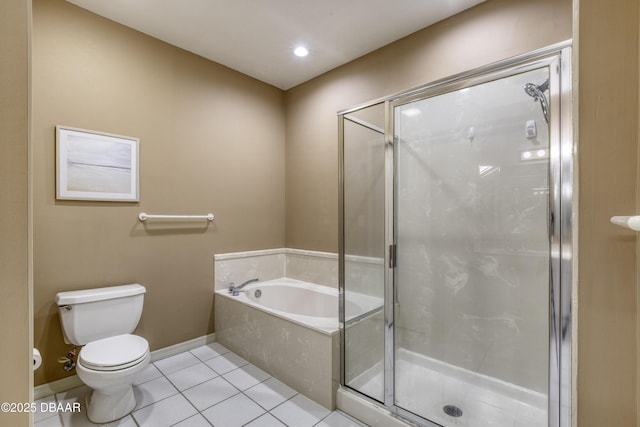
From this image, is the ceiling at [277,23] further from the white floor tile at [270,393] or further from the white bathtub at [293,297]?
the white floor tile at [270,393]

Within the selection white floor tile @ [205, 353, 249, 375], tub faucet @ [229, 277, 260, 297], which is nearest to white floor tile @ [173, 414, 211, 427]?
white floor tile @ [205, 353, 249, 375]

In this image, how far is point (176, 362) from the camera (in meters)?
2.36

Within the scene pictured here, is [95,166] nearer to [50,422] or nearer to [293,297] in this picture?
[50,422]

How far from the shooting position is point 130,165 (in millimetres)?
2217

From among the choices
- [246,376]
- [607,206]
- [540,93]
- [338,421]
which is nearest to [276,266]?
[246,376]

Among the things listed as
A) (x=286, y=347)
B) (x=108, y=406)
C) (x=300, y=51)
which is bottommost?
(x=108, y=406)

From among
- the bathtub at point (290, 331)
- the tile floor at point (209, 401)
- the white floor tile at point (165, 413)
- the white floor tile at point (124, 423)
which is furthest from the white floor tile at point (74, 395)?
the bathtub at point (290, 331)

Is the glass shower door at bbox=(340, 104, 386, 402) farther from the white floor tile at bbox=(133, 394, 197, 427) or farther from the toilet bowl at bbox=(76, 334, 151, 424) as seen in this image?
the toilet bowl at bbox=(76, 334, 151, 424)

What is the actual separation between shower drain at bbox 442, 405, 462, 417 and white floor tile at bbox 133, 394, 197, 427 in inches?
60.5

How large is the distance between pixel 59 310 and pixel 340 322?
6.00 feet

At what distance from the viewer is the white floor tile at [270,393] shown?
1.88 metres

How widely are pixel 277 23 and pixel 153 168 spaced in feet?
4.94

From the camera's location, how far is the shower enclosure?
171cm

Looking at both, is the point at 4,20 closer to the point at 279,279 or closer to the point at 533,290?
the point at 533,290
